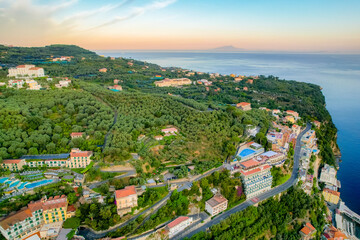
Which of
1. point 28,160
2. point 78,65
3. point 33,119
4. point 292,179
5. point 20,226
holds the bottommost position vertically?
point 292,179

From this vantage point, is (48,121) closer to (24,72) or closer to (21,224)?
(21,224)

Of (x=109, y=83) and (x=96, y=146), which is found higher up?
(x=109, y=83)

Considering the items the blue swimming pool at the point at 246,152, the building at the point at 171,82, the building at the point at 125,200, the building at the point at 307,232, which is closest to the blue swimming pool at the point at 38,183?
the building at the point at 125,200

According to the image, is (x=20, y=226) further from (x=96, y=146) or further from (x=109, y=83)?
(x=109, y=83)

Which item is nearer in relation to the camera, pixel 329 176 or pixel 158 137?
pixel 158 137

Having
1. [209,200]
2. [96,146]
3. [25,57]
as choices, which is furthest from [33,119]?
[25,57]

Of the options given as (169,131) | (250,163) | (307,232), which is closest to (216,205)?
(250,163)

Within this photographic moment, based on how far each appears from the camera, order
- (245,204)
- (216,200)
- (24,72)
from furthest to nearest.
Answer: (24,72) < (245,204) < (216,200)
